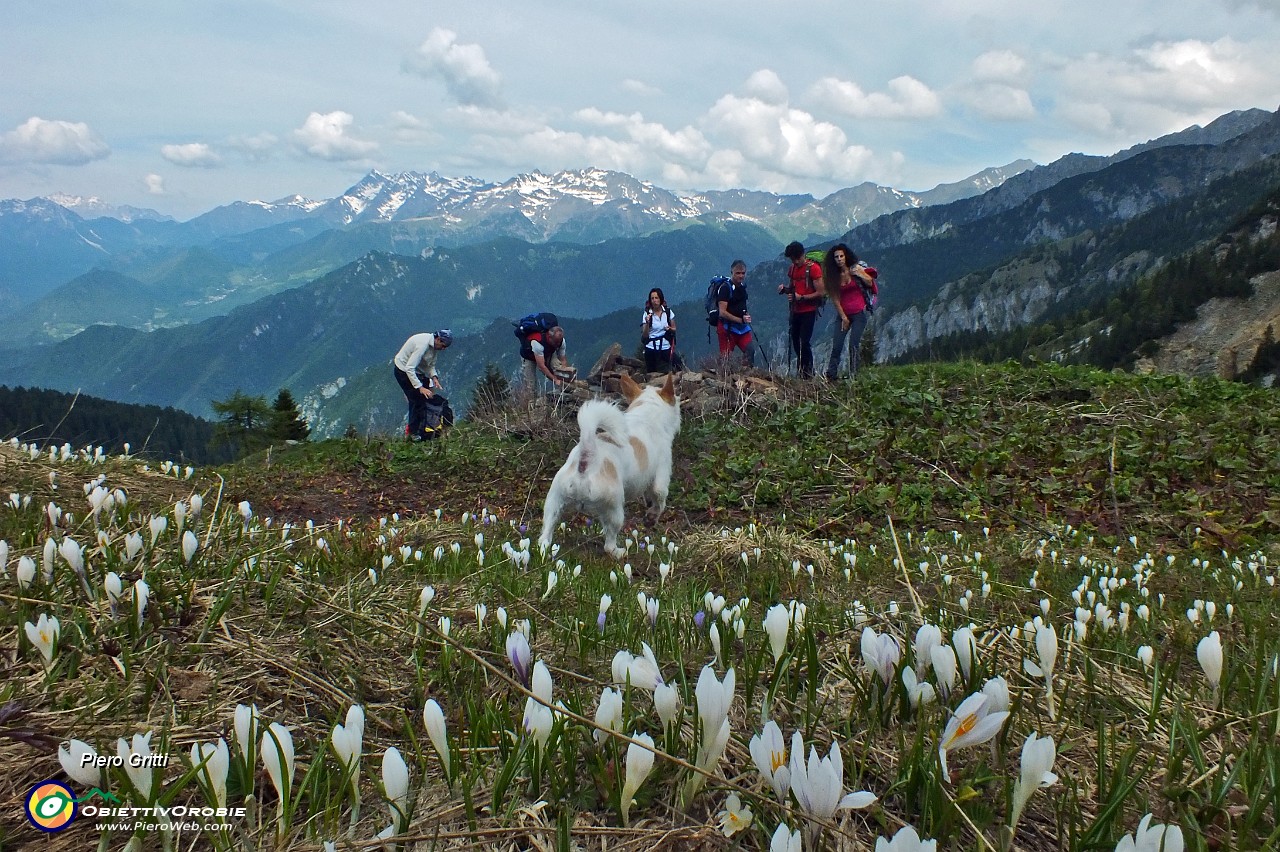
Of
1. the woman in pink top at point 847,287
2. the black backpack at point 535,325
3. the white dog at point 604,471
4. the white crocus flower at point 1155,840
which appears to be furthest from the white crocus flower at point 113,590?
the black backpack at point 535,325

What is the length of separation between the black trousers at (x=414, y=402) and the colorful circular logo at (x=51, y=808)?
52.4 feet

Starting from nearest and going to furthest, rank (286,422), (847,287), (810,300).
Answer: (847,287) < (810,300) < (286,422)

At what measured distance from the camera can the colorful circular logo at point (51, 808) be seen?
165 cm

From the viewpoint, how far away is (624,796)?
1.67 meters

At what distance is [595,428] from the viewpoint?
7520 mm

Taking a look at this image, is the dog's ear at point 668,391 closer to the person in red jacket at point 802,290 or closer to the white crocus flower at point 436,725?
the person in red jacket at point 802,290

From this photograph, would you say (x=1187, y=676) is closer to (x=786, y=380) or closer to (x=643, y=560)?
(x=643, y=560)

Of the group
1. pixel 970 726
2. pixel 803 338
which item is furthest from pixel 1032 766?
pixel 803 338

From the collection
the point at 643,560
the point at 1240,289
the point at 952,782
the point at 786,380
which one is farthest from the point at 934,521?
the point at 1240,289

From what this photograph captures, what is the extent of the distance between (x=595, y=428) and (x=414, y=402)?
11.3 metres

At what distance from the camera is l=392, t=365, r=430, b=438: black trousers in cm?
1730

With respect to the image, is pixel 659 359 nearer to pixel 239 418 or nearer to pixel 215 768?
pixel 215 768

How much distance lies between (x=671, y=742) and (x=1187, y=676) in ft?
8.91

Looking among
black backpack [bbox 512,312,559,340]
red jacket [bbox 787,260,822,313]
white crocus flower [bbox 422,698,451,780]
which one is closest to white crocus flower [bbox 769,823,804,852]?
white crocus flower [bbox 422,698,451,780]
